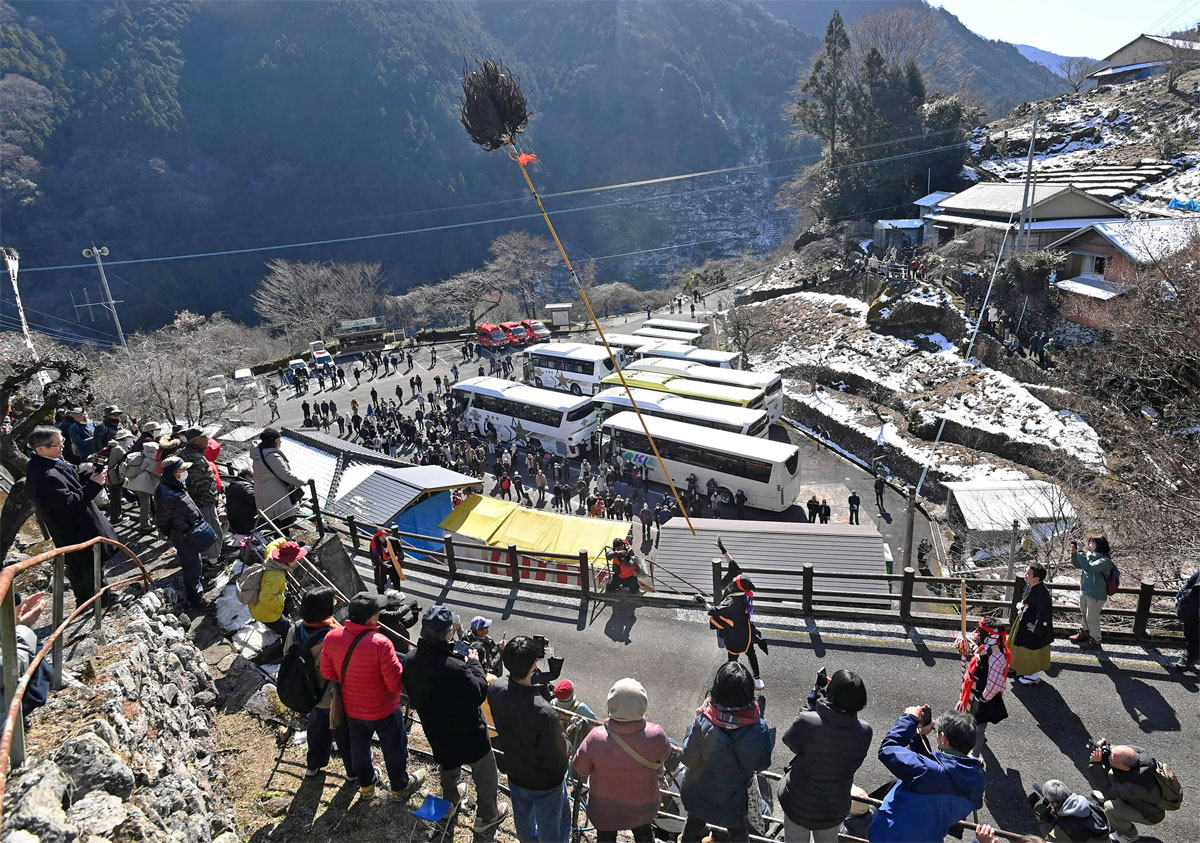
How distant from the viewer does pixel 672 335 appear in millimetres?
34344

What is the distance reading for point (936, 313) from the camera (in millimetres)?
26500

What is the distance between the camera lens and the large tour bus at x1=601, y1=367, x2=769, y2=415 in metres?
23.0

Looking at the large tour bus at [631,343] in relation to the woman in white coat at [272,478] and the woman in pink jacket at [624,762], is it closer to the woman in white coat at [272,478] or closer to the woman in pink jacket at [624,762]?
the woman in white coat at [272,478]

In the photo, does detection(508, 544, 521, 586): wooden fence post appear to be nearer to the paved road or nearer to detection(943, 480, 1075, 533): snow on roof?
the paved road

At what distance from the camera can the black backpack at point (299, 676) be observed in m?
4.12

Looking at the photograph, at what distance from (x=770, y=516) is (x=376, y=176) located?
3449 inches

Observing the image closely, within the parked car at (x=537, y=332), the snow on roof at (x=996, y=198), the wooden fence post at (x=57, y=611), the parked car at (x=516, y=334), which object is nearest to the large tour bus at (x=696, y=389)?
the parked car at (x=537, y=332)

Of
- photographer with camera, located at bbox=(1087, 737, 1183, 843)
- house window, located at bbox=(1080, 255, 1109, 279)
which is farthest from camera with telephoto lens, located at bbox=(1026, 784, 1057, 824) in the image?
house window, located at bbox=(1080, 255, 1109, 279)

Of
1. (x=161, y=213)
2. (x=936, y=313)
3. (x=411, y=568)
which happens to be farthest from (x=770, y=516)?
(x=161, y=213)

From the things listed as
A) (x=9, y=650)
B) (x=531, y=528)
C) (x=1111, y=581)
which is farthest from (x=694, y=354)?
(x=9, y=650)

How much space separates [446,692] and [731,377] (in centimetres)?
2255

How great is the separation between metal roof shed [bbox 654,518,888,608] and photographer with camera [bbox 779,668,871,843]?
6354 mm

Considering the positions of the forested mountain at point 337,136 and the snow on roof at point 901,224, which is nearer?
the snow on roof at point 901,224

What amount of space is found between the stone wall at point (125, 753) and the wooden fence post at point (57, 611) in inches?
Result: 4.4
